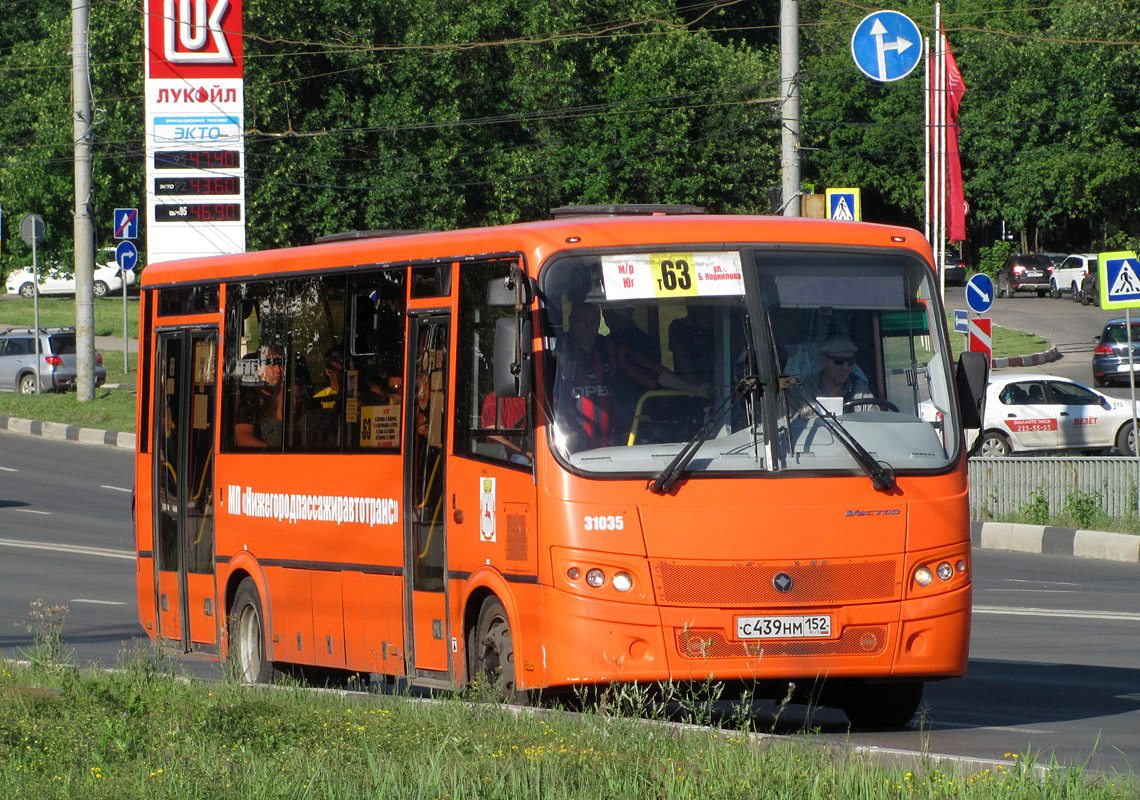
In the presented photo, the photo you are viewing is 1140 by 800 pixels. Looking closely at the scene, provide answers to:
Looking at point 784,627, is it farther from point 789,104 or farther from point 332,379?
point 789,104

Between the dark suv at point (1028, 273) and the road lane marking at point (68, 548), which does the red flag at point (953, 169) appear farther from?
the dark suv at point (1028, 273)

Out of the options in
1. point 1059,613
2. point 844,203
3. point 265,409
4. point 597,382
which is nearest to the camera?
point 597,382

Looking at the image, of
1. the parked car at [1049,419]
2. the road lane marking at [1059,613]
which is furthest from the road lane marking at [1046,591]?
the parked car at [1049,419]

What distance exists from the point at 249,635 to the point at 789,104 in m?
12.0

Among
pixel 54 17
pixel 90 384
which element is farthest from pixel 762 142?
pixel 90 384

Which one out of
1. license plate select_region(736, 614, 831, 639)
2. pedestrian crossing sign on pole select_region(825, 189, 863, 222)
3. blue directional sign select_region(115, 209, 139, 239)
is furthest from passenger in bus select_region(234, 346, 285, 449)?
blue directional sign select_region(115, 209, 139, 239)

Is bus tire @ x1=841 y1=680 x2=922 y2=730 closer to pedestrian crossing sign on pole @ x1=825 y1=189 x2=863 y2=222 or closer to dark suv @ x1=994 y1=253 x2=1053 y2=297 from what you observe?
pedestrian crossing sign on pole @ x1=825 y1=189 x2=863 y2=222

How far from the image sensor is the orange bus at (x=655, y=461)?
7984 millimetres

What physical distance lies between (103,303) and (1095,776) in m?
63.5

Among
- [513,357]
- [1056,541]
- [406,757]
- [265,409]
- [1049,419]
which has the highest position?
[513,357]

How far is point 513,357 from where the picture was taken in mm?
8062

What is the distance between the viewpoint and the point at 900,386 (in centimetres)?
864

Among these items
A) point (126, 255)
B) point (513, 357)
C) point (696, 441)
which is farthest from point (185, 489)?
point (126, 255)

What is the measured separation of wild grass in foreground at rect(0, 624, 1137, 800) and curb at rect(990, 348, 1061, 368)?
38.7 m
